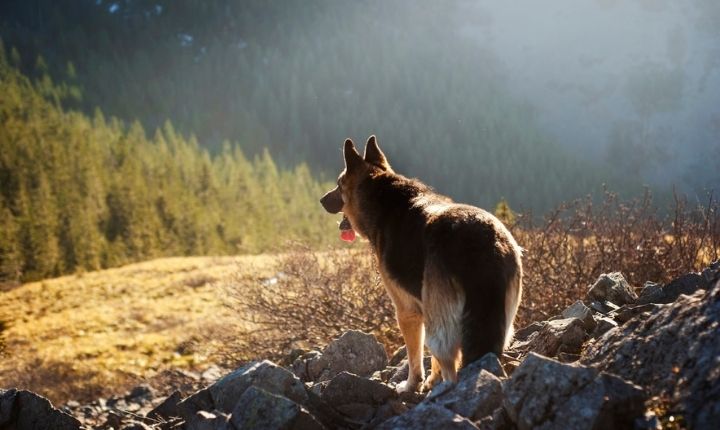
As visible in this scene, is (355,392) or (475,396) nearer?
(475,396)

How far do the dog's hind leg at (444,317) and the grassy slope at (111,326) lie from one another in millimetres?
10811

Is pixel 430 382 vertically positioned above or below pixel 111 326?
above

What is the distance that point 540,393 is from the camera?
369 cm

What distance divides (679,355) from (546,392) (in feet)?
2.72

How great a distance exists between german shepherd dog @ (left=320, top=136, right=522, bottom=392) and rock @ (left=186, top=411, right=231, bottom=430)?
62.6 inches

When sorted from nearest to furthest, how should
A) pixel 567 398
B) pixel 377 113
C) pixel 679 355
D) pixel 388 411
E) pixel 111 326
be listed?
pixel 567 398 → pixel 679 355 → pixel 388 411 → pixel 111 326 → pixel 377 113

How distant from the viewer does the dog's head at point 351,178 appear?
6.66 metres

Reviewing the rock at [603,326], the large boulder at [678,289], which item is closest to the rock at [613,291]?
the large boulder at [678,289]

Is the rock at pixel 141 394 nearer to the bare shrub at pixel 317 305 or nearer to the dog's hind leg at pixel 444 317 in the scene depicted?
the bare shrub at pixel 317 305

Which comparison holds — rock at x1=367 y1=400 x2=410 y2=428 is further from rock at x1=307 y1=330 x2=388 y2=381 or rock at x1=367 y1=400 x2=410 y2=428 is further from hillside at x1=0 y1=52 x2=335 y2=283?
hillside at x1=0 y1=52 x2=335 y2=283

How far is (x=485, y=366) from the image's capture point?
14.3 ft

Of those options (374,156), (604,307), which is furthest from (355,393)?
(604,307)

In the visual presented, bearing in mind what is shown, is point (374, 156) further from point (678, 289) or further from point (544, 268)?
point (544, 268)

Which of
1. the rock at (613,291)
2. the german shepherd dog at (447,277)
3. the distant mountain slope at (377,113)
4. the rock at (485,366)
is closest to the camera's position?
the rock at (485,366)
